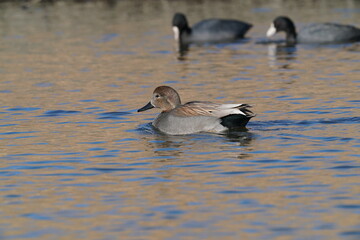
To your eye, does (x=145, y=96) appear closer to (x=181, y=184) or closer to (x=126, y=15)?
(x=181, y=184)

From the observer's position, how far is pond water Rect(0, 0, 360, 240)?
888 cm

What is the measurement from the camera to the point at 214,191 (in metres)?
9.89

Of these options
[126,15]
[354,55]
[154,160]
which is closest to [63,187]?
[154,160]

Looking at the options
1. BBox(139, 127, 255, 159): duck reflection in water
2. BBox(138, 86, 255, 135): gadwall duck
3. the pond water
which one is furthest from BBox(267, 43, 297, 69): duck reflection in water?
BBox(139, 127, 255, 159): duck reflection in water

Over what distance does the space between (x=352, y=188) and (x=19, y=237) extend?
11.6 ft

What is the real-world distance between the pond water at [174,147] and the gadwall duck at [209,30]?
50.7 inches

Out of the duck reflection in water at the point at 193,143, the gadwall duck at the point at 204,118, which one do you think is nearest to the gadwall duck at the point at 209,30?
the gadwall duck at the point at 204,118

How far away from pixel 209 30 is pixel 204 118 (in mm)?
14511

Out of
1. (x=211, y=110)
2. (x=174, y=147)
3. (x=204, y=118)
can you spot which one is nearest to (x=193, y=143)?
(x=174, y=147)

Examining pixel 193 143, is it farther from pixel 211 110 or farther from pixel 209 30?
pixel 209 30

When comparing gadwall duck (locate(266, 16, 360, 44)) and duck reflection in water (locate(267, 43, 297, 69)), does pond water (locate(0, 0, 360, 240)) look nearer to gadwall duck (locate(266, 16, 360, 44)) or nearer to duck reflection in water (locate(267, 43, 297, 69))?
duck reflection in water (locate(267, 43, 297, 69))

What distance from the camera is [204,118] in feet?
44.0

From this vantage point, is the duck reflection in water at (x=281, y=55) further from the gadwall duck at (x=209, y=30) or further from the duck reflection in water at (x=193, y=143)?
the duck reflection in water at (x=193, y=143)

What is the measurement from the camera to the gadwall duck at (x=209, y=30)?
27.2 m
